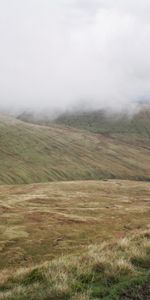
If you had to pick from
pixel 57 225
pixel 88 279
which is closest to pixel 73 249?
pixel 57 225

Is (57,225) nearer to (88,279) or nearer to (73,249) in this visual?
(73,249)

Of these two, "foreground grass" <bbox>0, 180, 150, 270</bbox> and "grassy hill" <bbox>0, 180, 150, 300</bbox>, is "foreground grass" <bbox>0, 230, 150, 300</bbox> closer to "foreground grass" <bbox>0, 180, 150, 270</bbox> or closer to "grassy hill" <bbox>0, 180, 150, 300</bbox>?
"grassy hill" <bbox>0, 180, 150, 300</bbox>

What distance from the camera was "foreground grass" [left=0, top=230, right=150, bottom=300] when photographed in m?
13.3

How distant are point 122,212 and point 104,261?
123 meters

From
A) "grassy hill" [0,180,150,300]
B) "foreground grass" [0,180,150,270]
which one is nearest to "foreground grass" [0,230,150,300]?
"grassy hill" [0,180,150,300]

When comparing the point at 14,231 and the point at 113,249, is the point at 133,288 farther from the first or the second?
the point at 14,231

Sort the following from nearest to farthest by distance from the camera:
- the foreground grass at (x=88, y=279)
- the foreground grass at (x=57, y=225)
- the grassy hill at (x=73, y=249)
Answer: the foreground grass at (x=88, y=279), the grassy hill at (x=73, y=249), the foreground grass at (x=57, y=225)

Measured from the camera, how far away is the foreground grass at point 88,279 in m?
13.3

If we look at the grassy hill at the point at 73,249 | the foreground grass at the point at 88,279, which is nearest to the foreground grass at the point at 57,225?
the grassy hill at the point at 73,249

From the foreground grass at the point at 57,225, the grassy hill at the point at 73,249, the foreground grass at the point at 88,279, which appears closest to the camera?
the foreground grass at the point at 88,279

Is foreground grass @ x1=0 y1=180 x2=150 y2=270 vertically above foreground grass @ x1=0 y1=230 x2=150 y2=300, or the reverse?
foreground grass @ x1=0 y1=230 x2=150 y2=300

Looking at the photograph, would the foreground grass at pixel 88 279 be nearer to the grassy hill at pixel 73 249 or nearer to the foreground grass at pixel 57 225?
the grassy hill at pixel 73 249

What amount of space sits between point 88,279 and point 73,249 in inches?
2229

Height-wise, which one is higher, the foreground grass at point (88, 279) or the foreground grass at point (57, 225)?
the foreground grass at point (88, 279)
